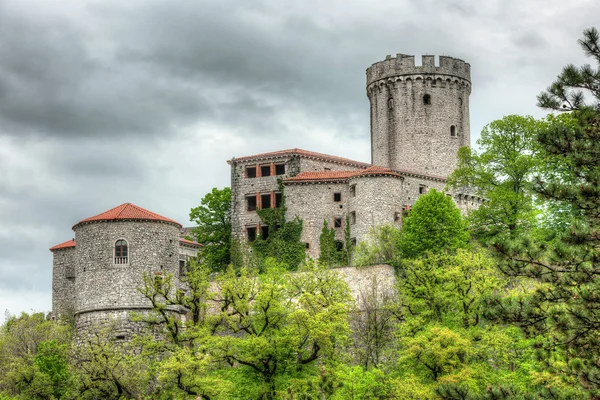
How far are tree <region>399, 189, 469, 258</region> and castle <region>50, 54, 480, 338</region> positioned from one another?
2.70 m

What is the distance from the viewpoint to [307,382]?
5031cm

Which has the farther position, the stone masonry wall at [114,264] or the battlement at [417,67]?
the battlement at [417,67]

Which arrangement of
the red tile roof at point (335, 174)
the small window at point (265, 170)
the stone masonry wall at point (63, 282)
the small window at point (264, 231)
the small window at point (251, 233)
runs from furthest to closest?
1. the small window at point (265, 170)
2. the small window at point (251, 233)
3. the small window at point (264, 231)
4. the red tile roof at point (335, 174)
5. the stone masonry wall at point (63, 282)

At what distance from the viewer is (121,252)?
201ft

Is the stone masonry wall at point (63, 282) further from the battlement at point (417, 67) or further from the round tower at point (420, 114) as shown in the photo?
the battlement at point (417, 67)

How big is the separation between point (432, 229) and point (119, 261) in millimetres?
18684

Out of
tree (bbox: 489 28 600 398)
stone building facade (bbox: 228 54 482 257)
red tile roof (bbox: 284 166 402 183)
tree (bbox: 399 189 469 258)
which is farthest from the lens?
stone building facade (bbox: 228 54 482 257)

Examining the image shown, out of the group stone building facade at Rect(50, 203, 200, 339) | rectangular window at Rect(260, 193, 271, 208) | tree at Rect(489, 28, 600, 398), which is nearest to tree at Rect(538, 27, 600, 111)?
tree at Rect(489, 28, 600, 398)

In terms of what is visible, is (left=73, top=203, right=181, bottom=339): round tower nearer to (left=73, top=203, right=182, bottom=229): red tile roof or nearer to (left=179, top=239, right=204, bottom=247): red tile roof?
(left=73, top=203, right=182, bottom=229): red tile roof

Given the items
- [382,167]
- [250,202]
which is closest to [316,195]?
[382,167]

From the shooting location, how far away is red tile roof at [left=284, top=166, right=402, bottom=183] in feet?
227

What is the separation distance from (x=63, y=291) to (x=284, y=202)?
15432 mm

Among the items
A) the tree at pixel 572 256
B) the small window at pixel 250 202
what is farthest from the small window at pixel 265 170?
the tree at pixel 572 256

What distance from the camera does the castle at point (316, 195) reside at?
61375 millimetres
